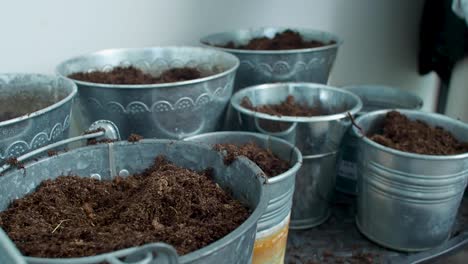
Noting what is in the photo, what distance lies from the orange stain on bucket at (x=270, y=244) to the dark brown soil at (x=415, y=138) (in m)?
0.38

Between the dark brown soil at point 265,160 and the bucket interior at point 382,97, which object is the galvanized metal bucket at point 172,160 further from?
the bucket interior at point 382,97

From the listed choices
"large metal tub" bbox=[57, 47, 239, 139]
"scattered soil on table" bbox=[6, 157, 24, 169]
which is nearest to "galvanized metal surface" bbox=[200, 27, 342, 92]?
"large metal tub" bbox=[57, 47, 239, 139]

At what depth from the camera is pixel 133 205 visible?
0.68 meters

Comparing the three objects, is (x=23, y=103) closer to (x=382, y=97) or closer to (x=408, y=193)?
(x=408, y=193)

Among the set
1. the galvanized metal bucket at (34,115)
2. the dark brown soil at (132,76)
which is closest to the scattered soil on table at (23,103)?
the galvanized metal bucket at (34,115)

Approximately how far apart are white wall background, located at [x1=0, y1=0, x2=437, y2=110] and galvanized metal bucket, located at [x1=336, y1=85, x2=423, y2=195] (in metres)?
0.28

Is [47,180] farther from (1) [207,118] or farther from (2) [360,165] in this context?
(2) [360,165]

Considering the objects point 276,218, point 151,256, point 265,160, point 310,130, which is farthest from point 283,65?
point 151,256

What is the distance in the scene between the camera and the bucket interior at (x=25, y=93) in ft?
3.20

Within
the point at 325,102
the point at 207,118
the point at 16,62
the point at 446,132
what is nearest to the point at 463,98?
the point at 446,132

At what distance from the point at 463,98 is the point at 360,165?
2.41ft

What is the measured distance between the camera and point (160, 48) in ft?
4.09

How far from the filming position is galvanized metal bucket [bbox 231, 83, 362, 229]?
114 centimetres

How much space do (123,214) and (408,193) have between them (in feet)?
2.43
